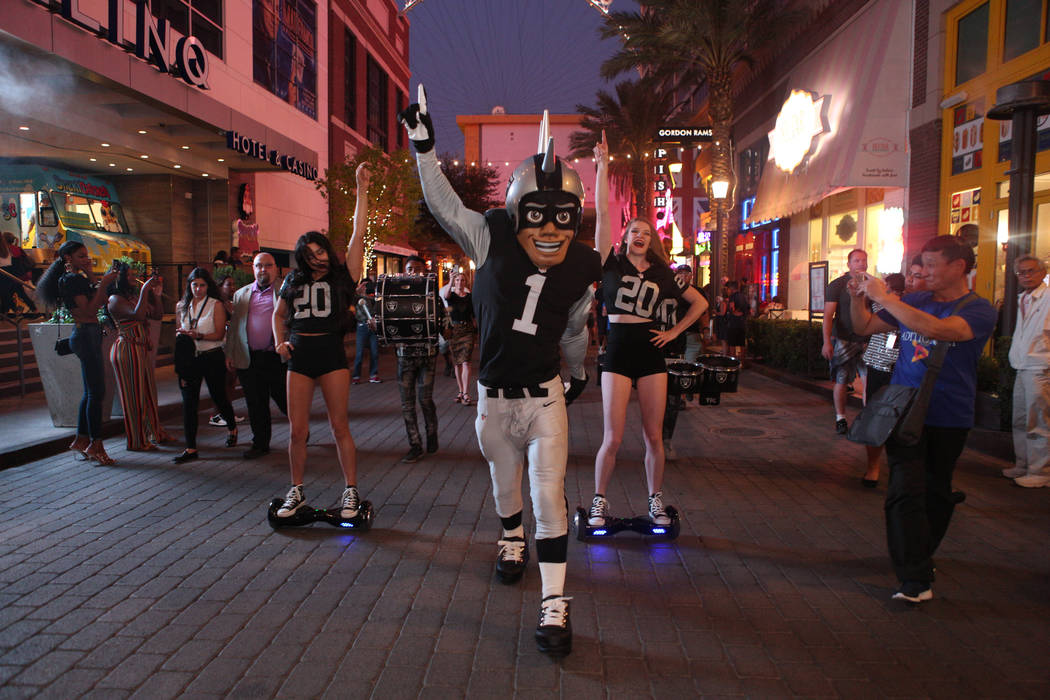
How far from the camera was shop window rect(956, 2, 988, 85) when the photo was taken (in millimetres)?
12953

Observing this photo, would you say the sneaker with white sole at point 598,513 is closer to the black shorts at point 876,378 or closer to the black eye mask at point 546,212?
the black eye mask at point 546,212

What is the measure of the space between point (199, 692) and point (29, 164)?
17.0 m

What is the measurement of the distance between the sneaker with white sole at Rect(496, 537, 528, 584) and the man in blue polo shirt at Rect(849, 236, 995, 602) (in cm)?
204

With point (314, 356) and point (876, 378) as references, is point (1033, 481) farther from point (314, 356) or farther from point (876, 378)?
point (314, 356)

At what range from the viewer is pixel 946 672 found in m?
2.98

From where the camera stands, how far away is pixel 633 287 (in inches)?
186

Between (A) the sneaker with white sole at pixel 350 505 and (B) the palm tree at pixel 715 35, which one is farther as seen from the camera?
(B) the palm tree at pixel 715 35

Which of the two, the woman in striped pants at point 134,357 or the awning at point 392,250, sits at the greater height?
the awning at point 392,250

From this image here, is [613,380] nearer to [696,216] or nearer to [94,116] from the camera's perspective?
[94,116]

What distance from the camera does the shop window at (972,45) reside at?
13.0 m

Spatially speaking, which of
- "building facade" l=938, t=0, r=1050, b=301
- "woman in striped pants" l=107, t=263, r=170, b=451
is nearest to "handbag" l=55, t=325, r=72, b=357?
"woman in striped pants" l=107, t=263, r=170, b=451

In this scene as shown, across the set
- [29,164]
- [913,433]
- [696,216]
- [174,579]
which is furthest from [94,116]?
[696,216]

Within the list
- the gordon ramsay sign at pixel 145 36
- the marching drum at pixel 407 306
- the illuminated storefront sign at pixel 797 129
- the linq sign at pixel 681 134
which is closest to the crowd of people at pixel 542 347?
the marching drum at pixel 407 306

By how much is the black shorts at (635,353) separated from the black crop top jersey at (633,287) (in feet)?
0.37
